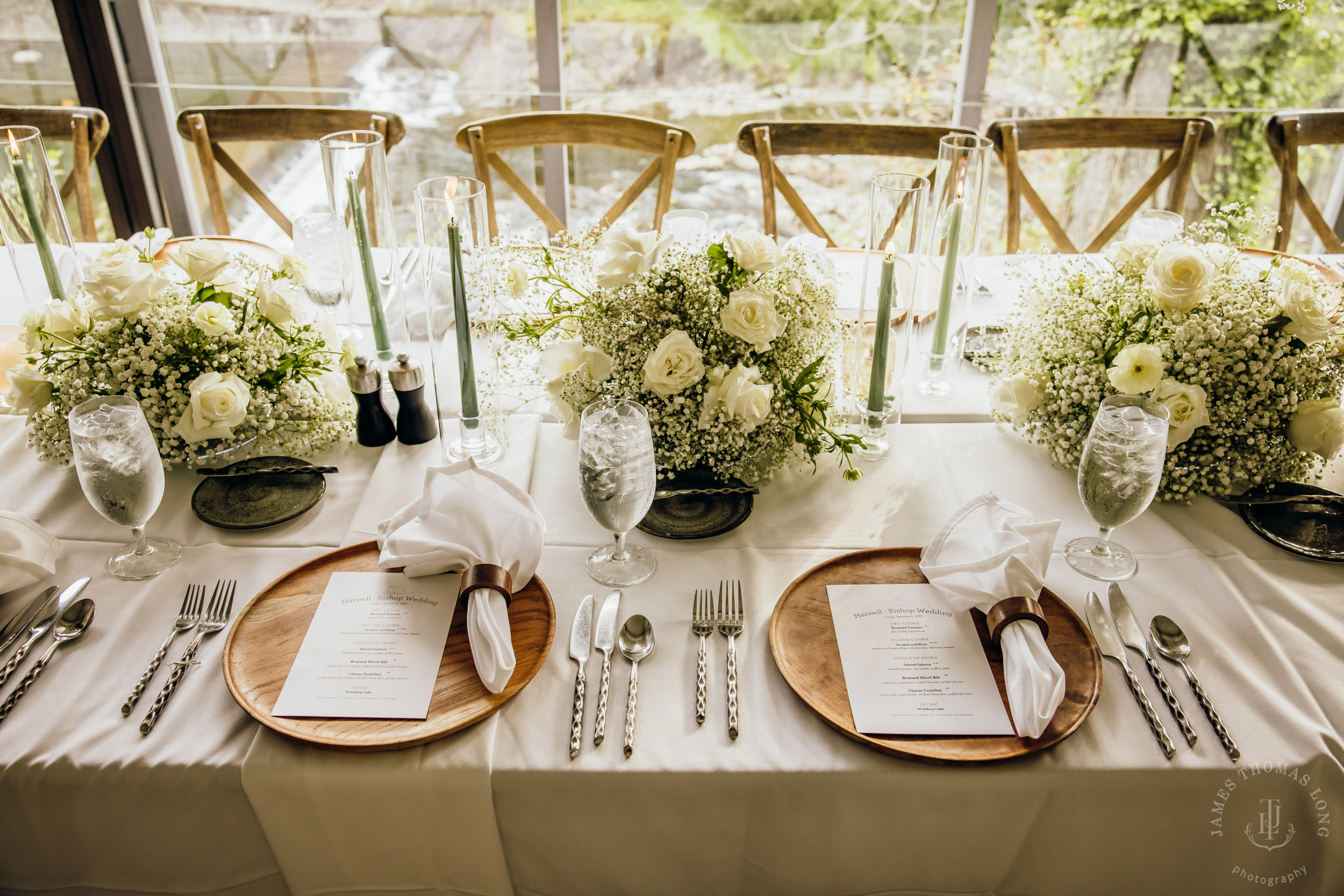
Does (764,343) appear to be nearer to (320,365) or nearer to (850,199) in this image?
(320,365)

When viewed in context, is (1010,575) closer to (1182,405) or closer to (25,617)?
(1182,405)

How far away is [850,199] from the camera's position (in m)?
3.60

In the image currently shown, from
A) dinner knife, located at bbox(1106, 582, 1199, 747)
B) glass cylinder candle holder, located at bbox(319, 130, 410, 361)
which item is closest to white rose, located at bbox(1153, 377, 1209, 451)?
dinner knife, located at bbox(1106, 582, 1199, 747)

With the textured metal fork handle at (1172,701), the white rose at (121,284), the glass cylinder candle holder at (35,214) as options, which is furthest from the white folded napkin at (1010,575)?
the glass cylinder candle holder at (35,214)

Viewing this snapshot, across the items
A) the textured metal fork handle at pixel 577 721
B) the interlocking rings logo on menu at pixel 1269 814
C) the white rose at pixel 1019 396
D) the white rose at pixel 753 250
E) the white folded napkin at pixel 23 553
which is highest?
the white rose at pixel 753 250

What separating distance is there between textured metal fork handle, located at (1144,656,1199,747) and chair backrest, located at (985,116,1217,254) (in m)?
1.52

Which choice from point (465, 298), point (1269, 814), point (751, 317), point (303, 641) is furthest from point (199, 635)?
point (1269, 814)

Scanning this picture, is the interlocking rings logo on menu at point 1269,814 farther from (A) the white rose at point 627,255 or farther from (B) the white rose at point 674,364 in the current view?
(A) the white rose at point 627,255

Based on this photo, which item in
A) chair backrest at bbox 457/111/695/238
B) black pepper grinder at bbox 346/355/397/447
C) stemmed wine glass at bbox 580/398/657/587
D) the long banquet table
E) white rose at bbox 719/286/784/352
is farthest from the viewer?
chair backrest at bbox 457/111/695/238

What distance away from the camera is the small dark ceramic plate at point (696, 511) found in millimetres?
1202

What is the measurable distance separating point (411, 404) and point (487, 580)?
1.53 ft

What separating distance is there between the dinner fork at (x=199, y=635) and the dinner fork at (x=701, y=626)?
1.82ft

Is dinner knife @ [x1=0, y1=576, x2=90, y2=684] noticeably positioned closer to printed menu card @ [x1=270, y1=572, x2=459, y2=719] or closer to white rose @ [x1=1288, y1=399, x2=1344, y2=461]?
printed menu card @ [x1=270, y1=572, x2=459, y2=719]

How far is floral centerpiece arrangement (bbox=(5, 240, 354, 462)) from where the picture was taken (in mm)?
1222
